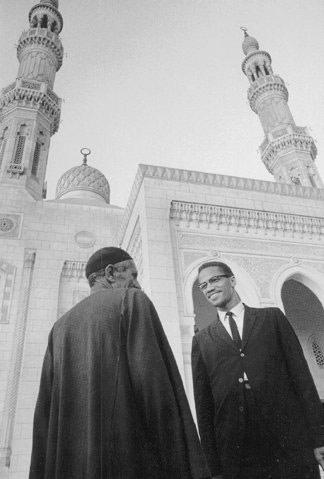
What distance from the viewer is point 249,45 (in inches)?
623

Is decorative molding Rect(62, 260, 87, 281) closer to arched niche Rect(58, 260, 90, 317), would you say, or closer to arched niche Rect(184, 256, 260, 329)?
arched niche Rect(58, 260, 90, 317)

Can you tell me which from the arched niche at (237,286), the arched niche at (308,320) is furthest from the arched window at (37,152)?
the arched niche at (308,320)

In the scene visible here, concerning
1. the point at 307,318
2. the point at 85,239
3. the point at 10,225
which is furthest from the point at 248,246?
Result: the point at 10,225

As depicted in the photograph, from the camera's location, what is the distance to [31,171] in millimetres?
9609

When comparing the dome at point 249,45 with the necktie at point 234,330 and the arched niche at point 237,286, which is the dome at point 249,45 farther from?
Answer: the necktie at point 234,330

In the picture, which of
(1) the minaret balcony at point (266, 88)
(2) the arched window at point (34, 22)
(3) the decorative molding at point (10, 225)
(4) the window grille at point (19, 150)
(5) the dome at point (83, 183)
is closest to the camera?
(3) the decorative molding at point (10, 225)

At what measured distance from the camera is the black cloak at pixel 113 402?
3.85ft

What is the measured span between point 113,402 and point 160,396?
15cm

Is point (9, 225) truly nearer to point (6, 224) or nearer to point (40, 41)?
point (6, 224)

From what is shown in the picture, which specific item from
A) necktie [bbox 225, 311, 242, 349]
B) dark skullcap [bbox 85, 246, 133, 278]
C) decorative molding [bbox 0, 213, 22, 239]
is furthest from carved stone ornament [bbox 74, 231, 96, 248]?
dark skullcap [bbox 85, 246, 133, 278]

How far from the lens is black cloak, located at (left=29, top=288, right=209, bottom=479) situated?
46.2 inches

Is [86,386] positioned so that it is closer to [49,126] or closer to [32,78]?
[49,126]

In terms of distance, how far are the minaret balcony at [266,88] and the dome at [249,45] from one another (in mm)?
2342

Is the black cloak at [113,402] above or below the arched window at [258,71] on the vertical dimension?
below
